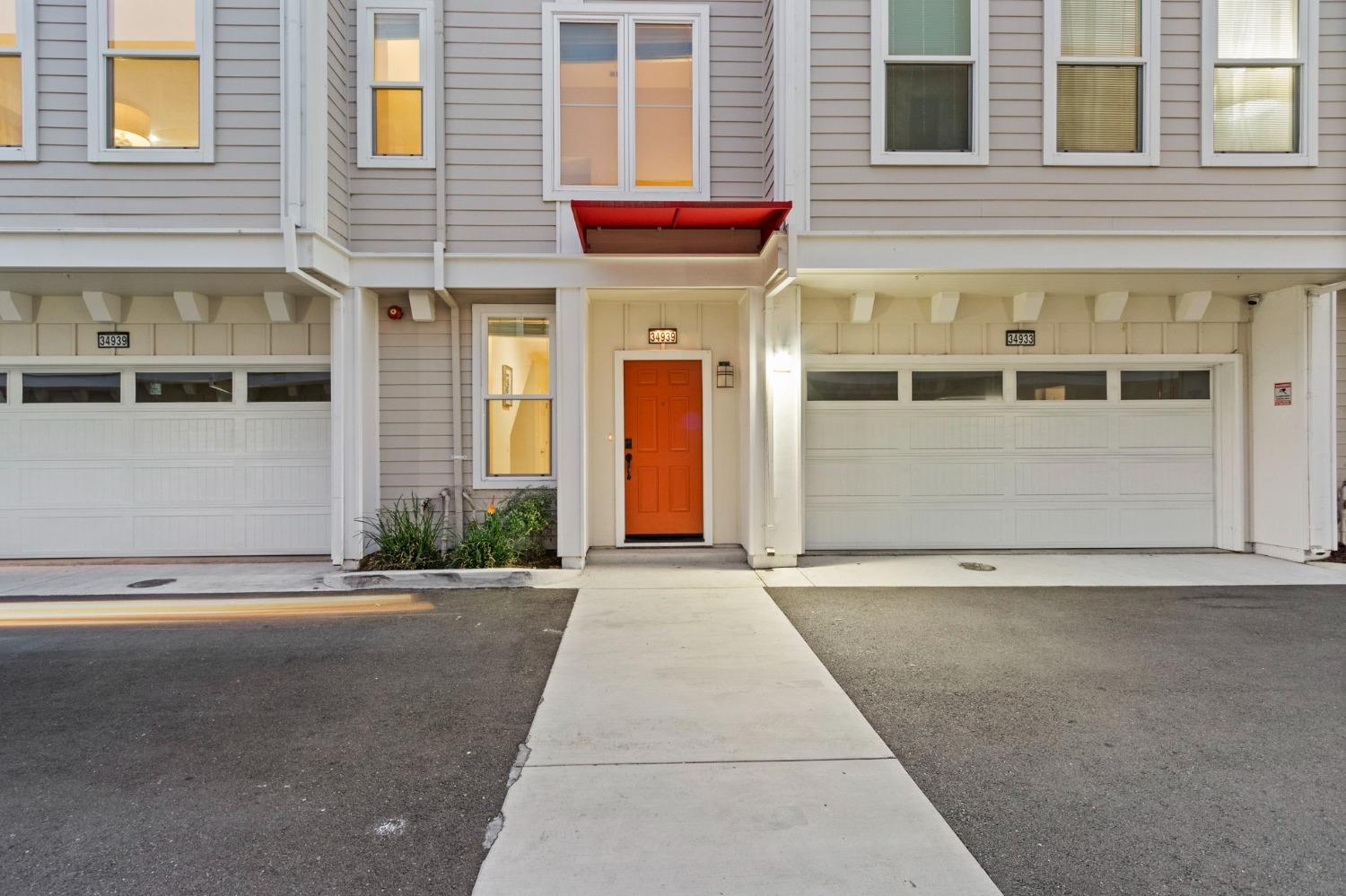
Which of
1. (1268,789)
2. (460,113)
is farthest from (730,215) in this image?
(1268,789)

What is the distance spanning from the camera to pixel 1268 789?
9.45 ft

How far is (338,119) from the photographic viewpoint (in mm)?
6652

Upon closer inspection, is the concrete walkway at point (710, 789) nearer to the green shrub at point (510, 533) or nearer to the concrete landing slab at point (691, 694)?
the concrete landing slab at point (691, 694)

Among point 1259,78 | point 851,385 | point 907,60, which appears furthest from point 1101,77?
point 851,385

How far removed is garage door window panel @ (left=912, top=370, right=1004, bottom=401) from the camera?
7.75m

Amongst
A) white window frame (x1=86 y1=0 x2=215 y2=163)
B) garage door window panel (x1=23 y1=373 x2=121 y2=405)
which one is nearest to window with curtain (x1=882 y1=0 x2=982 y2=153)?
white window frame (x1=86 y1=0 x2=215 y2=163)

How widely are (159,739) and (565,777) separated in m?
2.08

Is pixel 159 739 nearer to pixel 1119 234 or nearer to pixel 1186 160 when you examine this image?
pixel 1119 234

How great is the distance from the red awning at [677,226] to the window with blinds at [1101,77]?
2.83m

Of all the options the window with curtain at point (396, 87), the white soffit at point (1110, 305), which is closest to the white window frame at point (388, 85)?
the window with curtain at point (396, 87)

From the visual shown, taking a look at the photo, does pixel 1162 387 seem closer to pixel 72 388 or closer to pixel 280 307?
pixel 280 307

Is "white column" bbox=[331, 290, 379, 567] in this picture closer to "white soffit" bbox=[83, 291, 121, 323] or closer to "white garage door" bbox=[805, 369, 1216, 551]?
"white soffit" bbox=[83, 291, 121, 323]

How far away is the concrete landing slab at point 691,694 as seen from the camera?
3.26 metres

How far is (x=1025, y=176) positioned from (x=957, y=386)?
2.31 m
